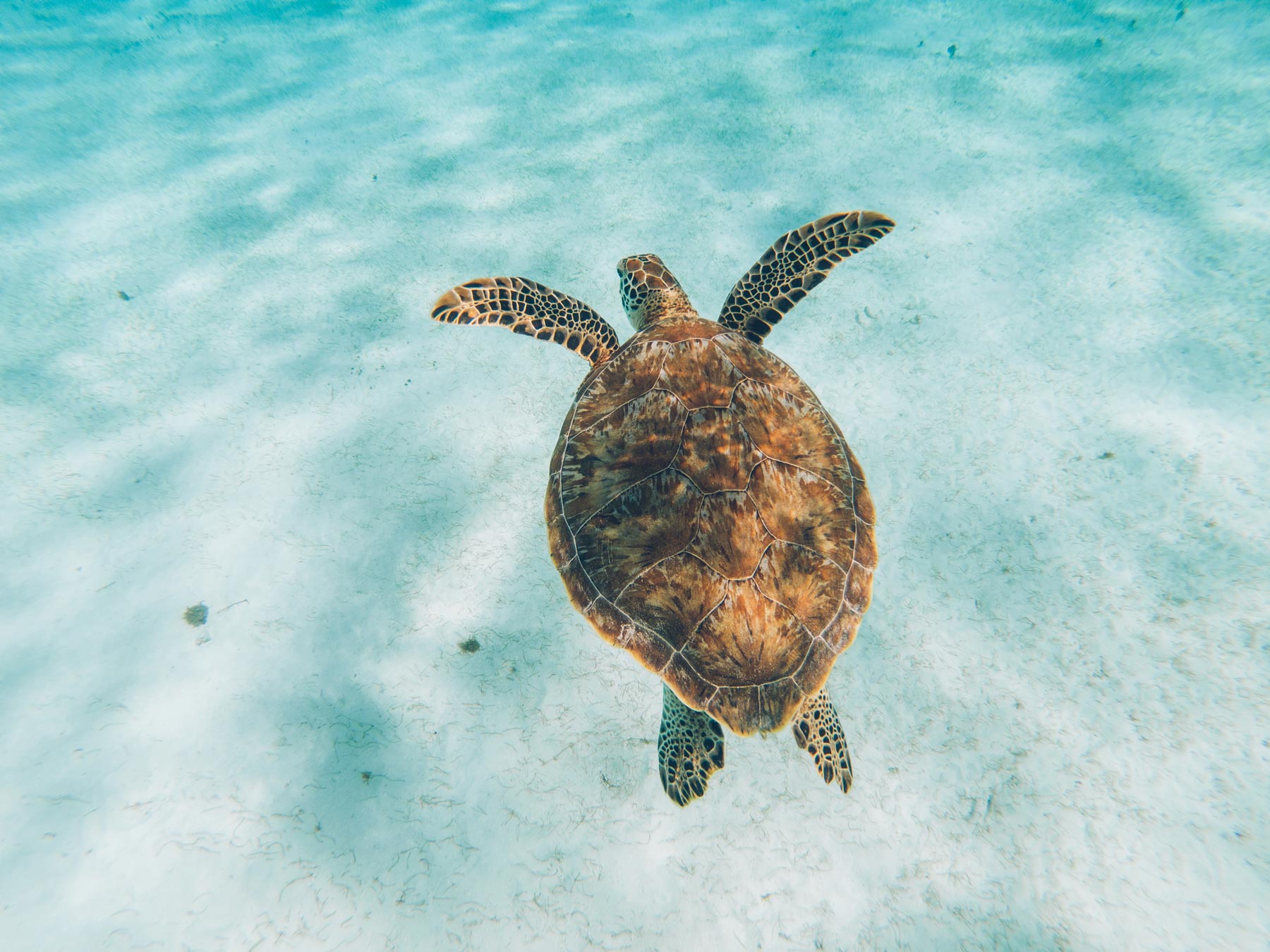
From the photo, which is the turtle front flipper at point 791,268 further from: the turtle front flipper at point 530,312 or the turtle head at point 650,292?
the turtle front flipper at point 530,312

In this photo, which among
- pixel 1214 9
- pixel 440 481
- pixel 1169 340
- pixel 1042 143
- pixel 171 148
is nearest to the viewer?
pixel 440 481

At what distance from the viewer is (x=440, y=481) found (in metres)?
2.95

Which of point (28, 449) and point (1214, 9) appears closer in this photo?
point (28, 449)

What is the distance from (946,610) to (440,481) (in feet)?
9.37

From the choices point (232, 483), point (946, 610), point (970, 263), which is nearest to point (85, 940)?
point (232, 483)

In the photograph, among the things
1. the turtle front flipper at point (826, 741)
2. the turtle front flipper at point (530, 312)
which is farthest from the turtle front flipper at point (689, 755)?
the turtle front flipper at point (530, 312)

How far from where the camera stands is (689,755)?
2002mm

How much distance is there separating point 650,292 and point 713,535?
1727mm

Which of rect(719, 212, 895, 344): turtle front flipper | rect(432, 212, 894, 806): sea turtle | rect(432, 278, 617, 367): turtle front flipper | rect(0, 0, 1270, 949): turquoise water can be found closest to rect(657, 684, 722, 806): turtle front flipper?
rect(432, 212, 894, 806): sea turtle

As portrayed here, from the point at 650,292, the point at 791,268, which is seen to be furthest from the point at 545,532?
the point at 791,268

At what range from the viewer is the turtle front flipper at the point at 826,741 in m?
1.97

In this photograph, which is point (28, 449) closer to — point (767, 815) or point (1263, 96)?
point (767, 815)

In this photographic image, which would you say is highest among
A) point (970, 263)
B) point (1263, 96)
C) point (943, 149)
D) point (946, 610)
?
point (1263, 96)

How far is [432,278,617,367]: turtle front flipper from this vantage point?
266 centimetres
